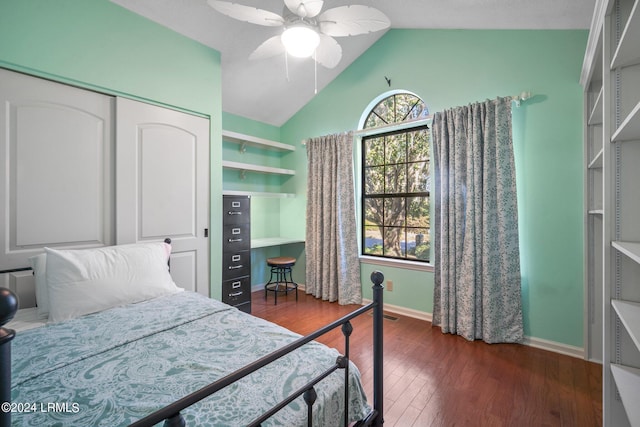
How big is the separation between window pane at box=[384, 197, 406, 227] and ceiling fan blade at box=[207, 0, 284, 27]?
2.34 metres

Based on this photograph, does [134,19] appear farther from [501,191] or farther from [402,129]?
[501,191]

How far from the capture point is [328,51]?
6.78 ft

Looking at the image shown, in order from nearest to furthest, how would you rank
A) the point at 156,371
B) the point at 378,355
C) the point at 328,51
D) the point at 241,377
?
the point at 241,377, the point at 156,371, the point at 378,355, the point at 328,51

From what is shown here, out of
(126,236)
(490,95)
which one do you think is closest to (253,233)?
(126,236)

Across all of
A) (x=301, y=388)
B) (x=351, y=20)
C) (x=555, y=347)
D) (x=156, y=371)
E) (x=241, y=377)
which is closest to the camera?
(x=241, y=377)

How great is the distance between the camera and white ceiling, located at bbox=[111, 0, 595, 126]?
89.4 inches

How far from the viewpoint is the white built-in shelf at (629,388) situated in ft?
3.64

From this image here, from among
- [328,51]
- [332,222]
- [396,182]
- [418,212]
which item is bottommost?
[332,222]

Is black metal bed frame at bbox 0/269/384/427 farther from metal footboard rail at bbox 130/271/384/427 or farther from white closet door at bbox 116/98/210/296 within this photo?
white closet door at bbox 116/98/210/296

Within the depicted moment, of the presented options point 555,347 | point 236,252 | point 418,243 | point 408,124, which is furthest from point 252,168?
point 555,347

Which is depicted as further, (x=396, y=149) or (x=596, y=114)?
(x=396, y=149)

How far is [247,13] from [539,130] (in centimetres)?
250

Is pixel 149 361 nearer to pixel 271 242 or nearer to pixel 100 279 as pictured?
pixel 100 279

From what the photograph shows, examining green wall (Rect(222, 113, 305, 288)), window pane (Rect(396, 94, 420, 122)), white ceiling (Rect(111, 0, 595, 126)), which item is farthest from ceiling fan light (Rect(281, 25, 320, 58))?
green wall (Rect(222, 113, 305, 288))
